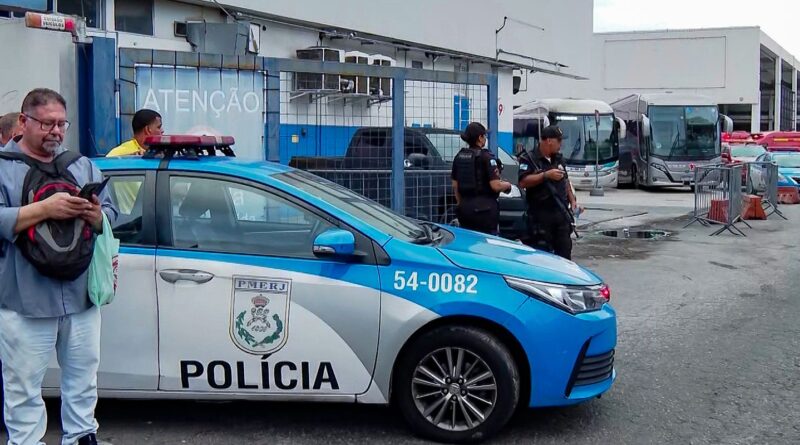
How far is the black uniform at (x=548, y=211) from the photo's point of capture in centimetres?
793

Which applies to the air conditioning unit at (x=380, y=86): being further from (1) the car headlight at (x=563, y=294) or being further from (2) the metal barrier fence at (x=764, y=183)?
(2) the metal barrier fence at (x=764, y=183)

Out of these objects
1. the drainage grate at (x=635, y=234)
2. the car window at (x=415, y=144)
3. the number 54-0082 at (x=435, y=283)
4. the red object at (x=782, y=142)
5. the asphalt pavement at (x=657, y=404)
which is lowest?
the asphalt pavement at (x=657, y=404)

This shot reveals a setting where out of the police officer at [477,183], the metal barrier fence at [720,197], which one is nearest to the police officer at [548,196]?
the police officer at [477,183]

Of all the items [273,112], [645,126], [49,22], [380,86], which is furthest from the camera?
[645,126]

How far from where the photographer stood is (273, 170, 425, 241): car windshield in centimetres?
515

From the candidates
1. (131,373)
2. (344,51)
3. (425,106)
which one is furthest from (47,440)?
(344,51)

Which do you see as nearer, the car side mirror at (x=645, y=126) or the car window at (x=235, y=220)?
the car window at (x=235, y=220)

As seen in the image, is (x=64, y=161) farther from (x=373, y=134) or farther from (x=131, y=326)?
(x=373, y=134)

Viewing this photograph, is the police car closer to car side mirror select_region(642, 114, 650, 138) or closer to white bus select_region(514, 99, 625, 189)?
white bus select_region(514, 99, 625, 189)

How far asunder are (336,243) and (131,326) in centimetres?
124

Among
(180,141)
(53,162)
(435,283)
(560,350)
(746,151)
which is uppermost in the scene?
(746,151)

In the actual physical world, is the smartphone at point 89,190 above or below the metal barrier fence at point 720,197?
Result: above

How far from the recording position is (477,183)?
792cm

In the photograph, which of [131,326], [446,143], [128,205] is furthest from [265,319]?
[446,143]
